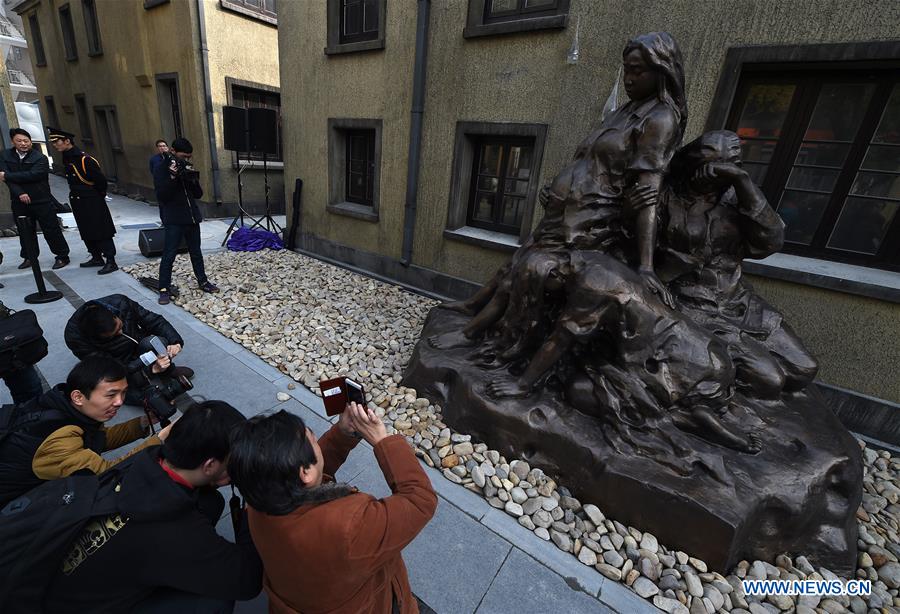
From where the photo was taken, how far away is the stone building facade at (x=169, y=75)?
28.2 ft

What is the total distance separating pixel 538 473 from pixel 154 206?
12.0 meters

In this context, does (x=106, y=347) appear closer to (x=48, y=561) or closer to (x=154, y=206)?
(x=48, y=561)

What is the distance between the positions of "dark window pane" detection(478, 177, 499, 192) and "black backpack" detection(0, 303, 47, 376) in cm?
436

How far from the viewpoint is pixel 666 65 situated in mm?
2463

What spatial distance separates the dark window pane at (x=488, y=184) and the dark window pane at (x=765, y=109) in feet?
8.22

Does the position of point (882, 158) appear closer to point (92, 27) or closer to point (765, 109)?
point (765, 109)

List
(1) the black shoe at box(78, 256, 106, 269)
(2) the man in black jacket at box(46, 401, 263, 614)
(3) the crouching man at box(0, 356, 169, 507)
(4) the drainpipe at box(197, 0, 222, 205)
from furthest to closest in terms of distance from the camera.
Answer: (4) the drainpipe at box(197, 0, 222, 205), (1) the black shoe at box(78, 256, 106, 269), (3) the crouching man at box(0, 356, 169, 507), (2) the man in black jacket at box(46, 401, 263, 614)

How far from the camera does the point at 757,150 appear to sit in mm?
3734

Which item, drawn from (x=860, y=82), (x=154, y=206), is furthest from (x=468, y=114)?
(x=154, y=206)

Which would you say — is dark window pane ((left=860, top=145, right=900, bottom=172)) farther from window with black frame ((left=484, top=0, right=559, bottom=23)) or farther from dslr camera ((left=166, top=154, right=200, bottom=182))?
dslr camera ((left=166, top=154, right=200, bottom=182))

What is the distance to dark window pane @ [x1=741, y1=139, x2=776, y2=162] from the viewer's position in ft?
12.1

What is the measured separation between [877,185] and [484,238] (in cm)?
350

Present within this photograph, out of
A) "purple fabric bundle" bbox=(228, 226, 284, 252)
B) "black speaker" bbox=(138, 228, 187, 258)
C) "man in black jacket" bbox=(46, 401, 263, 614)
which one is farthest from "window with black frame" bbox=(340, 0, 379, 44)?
"man in black jacket" bbox=(46, 401, 263, 614)

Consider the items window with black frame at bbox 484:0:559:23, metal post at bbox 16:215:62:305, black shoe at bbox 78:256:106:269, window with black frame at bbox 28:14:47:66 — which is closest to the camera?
window with black frame at bbox 484:0:559:23
